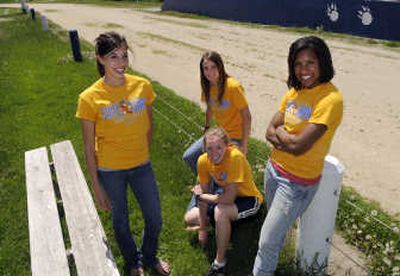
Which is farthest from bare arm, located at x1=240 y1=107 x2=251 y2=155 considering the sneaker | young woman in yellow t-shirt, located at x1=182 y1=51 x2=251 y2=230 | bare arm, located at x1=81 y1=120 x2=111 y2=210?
bare arm, located at x1=81 y1=120 x2=111 y2=210

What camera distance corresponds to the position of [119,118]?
151 inches

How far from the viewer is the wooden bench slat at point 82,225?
150 inches

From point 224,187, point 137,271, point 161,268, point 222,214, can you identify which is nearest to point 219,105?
point 224,187

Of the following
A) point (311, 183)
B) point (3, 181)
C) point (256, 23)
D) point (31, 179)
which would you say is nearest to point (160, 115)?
point (3, 181)

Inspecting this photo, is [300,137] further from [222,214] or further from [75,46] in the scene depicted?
[75,46]

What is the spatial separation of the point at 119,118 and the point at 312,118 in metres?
1.68

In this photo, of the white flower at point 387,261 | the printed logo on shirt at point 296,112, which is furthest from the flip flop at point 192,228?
the white flower at point 387,261

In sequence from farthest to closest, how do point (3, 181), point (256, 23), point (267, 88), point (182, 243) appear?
point (256, 23) → point (267, 88) → point (3, 181) → point (182, 243)

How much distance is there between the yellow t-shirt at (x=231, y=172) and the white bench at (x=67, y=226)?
4.04ft

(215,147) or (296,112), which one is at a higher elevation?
(296,112)

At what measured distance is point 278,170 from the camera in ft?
12.8

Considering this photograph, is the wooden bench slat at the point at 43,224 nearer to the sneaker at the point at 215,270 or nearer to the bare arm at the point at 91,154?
the bare arm at the point at 91,154

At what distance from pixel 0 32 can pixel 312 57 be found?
25.2 meters

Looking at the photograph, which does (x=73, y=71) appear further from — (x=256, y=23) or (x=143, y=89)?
(x=256, y=23)
